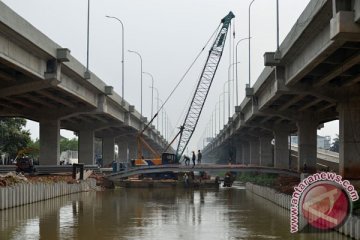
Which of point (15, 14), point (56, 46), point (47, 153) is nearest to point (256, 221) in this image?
point (15, 14)

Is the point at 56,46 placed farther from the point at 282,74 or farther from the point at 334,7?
the point at 334,7

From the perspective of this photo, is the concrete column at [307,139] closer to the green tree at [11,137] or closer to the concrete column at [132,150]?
the green tree at [11,137]

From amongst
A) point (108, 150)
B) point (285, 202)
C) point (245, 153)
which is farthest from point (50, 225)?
point (245, 153)

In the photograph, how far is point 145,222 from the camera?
29.1m

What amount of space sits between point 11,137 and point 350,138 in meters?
71.6

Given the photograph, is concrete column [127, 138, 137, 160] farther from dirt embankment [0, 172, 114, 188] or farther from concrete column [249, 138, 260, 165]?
dirt embankment [0, 172, 114, 188]

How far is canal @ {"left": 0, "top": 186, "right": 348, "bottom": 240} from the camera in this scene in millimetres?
23750

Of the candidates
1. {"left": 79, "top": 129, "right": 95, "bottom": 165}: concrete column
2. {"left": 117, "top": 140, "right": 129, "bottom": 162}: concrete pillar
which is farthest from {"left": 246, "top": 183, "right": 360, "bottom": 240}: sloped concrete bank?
{"left": 117, "top": 140, "right": 129, "bottom": 162}: concrete pillar

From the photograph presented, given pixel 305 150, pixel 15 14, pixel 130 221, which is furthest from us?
pixel 305 150

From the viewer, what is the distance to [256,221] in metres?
30.1

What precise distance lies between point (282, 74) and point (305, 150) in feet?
71.3

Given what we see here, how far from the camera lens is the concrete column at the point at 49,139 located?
216 feet

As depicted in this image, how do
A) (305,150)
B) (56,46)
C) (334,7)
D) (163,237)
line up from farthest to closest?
1. (305,150)
2. (56,46)
3. (334,7)
4. (163,237)

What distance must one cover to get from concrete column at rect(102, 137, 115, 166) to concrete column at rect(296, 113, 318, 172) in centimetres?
5007
